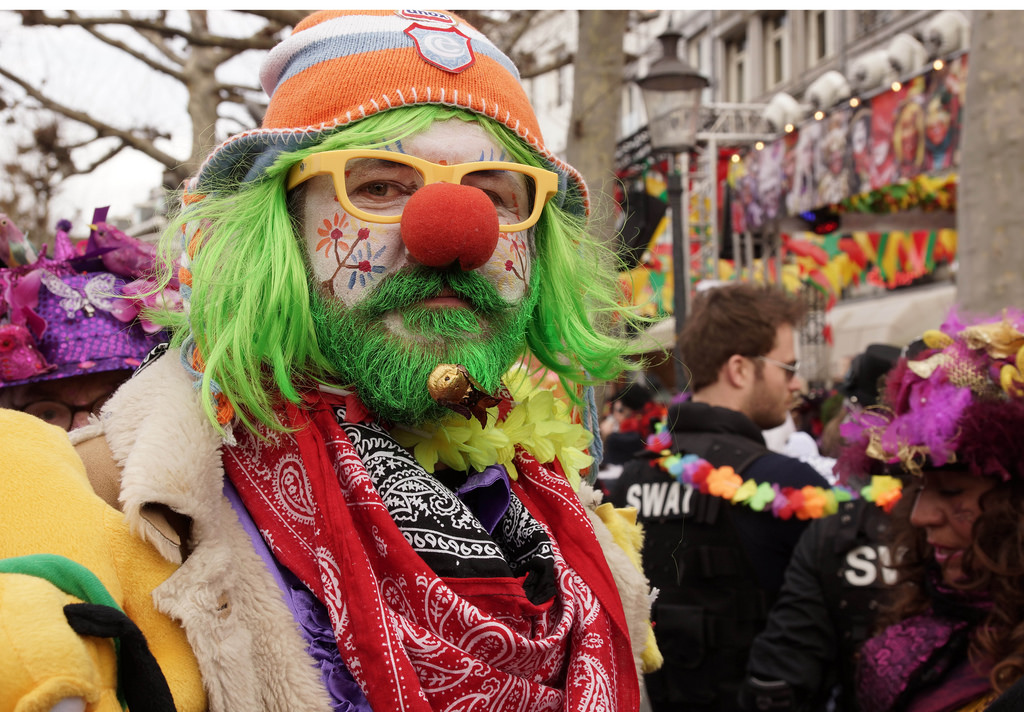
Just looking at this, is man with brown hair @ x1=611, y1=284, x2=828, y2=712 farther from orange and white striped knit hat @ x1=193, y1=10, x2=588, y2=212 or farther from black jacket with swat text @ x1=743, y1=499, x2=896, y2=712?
orange and white striped knit hat @ x1=193, y1=10, x2=588, y2=212

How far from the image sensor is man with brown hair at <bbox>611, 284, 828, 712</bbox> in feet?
9.64

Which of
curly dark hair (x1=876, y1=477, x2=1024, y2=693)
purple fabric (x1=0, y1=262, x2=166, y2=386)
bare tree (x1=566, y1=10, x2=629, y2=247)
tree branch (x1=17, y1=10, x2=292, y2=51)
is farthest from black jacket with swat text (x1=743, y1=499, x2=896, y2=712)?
tree branch (x1=17, y1=10, x2=292, y2=51)

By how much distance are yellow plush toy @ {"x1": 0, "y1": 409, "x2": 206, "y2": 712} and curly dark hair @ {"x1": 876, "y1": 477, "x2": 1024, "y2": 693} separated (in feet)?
5.56

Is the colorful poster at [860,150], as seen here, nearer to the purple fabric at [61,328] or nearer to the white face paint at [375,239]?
the purple fabric at [61,328]

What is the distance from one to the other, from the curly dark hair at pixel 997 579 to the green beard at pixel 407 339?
1360 mm

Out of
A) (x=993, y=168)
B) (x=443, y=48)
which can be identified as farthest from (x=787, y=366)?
(x=443, y=48)

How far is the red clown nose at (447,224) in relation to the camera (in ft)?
4.05

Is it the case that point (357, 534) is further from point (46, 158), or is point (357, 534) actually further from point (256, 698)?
point (46, 158)

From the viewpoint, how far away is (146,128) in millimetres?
8812

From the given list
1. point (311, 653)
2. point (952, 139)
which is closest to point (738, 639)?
point (311, 653)

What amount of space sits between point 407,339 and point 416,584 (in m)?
0.35

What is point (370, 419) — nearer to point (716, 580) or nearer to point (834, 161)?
point (716, 580)

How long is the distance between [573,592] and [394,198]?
0.65 metres

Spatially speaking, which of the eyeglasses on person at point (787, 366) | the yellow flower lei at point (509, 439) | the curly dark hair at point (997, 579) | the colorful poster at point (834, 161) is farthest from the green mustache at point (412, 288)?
the colorful poster at point (834, 161)
